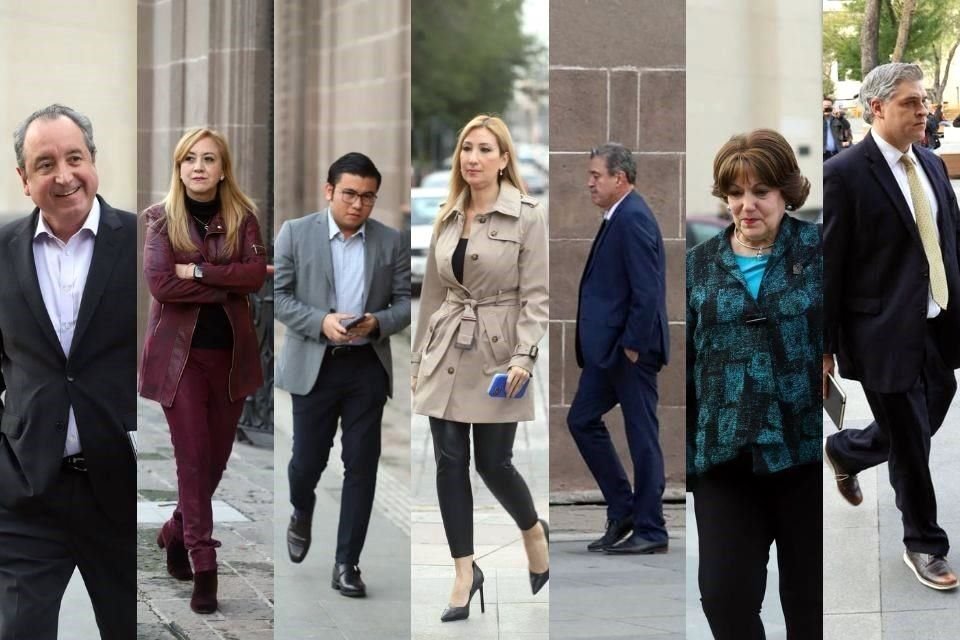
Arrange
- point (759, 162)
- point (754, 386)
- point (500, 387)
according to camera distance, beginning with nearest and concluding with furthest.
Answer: point (754, 386) → point (759, 162) → point (500, 387)

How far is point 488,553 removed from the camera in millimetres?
4637

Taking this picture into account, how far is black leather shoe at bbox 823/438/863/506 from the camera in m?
4.27

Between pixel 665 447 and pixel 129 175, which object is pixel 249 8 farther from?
pixel 665 447

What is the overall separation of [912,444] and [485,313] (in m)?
1.18

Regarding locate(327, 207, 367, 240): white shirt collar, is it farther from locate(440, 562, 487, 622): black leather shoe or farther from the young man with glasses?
locate(440, 562, 487, 622): black leather shoe

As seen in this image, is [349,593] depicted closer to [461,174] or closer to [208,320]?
[208,320]

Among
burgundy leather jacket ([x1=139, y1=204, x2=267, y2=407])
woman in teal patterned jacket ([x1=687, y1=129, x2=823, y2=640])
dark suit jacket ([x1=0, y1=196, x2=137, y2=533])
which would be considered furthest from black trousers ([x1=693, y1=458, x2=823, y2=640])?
dark suit jacket ([x1=0, y1=196, x2=137, y2=533])

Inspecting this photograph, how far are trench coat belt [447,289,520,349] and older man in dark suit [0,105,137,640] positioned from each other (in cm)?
88

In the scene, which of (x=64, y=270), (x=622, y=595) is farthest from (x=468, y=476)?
(x=64, y=270)

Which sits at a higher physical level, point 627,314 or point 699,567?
point 627,314

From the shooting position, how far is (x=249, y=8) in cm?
432

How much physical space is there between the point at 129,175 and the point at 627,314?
4.61 feet

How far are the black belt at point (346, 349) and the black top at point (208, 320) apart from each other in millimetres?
265

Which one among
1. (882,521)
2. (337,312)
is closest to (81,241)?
(337,312)
